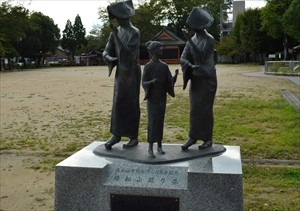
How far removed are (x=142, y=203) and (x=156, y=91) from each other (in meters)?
1.27

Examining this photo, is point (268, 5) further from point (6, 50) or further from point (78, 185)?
point (78, 185)

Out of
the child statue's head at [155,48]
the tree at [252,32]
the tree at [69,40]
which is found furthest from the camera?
the tree at [69,40]

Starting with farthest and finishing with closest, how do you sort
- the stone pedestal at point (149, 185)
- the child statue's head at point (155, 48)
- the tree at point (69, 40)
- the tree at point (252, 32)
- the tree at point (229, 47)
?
the tree at point (69, 40)
the tree at point (229, 47)
the tree at point (252, 32)
the child statue's head at point (155, 48)
the stone pedestal at point (149, 185)

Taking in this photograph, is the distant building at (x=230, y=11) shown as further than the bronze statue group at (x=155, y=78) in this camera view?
Yes

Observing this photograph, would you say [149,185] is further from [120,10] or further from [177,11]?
[177,11]

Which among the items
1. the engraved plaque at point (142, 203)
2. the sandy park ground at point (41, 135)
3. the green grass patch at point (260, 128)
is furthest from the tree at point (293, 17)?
the engraved plaque at point (142, 203)

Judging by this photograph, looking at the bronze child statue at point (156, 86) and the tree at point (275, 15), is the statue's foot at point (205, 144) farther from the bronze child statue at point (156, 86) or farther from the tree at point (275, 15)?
the tree at point (275, 15)

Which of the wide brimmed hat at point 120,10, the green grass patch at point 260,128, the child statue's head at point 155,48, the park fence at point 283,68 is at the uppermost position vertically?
the wide brimmed hat at point 120,10

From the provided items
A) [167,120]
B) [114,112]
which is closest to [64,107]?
[167,120]

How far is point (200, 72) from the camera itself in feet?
14.6

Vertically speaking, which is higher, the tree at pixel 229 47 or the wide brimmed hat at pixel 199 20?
the tree at pixel 229 47

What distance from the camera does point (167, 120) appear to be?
11.2m

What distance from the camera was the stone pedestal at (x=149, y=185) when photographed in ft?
13.0

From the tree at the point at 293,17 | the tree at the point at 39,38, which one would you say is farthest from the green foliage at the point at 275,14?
the tree at the point at 39,38
